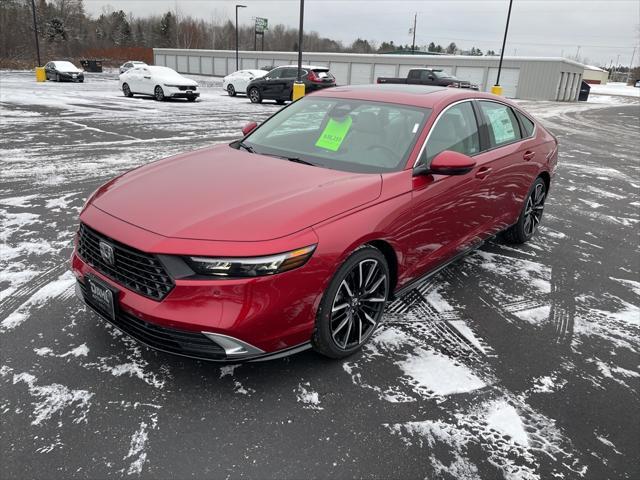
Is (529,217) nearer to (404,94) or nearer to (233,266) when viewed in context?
(404,94)

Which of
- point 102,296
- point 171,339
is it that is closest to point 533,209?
point 171,339

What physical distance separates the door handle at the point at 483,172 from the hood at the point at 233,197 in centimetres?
126

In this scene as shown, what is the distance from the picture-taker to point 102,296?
8.63 ft

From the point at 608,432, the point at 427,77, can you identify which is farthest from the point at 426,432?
the point at 427,77

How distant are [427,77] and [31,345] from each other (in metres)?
28.7

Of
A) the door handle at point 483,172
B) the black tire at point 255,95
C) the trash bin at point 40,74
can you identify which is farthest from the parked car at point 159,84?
the door handle at point 483,172

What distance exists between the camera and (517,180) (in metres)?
4.69

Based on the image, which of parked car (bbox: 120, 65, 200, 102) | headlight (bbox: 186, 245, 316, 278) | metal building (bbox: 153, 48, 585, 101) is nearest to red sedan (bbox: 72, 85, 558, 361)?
headlight (bbox: 186, 245, 316, 278)

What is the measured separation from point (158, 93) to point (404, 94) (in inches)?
731

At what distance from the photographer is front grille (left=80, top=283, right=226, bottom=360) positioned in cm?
236

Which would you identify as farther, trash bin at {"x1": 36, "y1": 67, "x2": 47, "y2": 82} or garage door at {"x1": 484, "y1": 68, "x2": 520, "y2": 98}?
garage door at {"x1": 484, "y1": 68, "x2": 520, "y2": 98}

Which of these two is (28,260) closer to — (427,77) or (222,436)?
(222,436)

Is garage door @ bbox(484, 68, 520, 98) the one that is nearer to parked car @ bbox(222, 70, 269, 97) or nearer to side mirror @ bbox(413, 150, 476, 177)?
parked car @ bbox(222, 70, 269, 97)

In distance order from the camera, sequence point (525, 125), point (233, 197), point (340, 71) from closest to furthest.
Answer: point (233, 197) → point (525, 125) → point (340, 71)
